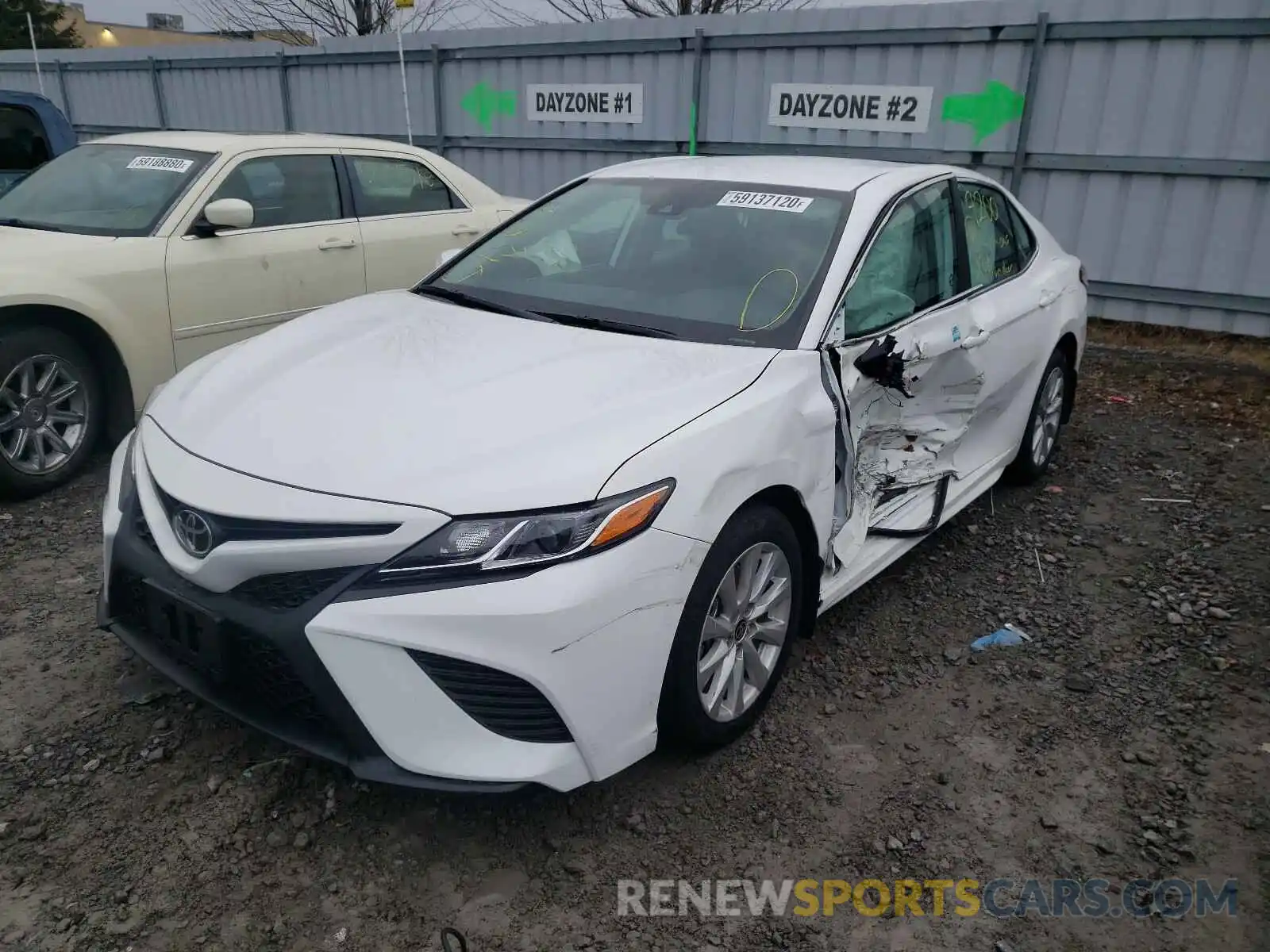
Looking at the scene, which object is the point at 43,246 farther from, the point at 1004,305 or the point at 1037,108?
the point at 1037,108

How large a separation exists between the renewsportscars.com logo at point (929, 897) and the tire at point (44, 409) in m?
3.51

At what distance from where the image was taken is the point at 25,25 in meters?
33.9

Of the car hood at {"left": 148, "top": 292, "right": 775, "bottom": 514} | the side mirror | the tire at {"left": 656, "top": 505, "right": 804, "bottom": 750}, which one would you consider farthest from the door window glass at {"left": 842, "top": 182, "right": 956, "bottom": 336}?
the side mirror

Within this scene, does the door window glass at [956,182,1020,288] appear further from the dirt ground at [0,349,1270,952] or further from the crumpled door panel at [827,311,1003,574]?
the dirt ground at [0,349,1270,952]

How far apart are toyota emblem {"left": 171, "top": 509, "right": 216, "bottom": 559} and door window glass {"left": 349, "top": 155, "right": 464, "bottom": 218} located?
3671 millimetres

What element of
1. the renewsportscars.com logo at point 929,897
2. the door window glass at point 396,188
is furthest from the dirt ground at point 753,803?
the door window glass at point 396,188

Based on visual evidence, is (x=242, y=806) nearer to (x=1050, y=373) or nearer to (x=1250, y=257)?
(x=1050, y=373)

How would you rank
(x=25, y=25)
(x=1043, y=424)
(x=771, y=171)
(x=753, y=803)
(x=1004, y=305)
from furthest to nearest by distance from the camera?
(x=25, y=25)
(x=1043, y=424)
(x=1004, y=305)
(x=771, y=171)
(x=753, y=803)

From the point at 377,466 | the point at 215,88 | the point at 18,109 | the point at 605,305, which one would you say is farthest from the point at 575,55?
the point at 377,466

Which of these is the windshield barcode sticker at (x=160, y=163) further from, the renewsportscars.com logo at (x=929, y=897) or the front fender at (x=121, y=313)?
the renewsportscars.com logo at (x=929, y=897)

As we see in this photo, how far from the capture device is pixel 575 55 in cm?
1003

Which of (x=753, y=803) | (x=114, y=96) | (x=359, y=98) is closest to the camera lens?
(x=753, y=803)

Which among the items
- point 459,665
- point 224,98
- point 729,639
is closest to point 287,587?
point 459,665

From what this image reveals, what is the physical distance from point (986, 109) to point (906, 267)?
209 inches
